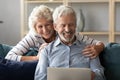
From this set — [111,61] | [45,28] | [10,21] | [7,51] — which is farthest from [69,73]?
[10,21]

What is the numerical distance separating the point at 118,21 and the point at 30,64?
2488 millimetres

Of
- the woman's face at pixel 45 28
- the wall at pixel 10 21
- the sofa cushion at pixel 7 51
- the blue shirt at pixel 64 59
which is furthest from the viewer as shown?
the wall at pixel 10 21

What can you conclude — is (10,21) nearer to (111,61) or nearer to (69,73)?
(111,61)

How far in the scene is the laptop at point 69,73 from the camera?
165 cm

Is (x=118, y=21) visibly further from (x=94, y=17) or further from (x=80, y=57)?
(x=80, y=57)

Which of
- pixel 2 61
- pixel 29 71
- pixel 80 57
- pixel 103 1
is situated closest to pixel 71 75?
pixel 80 57

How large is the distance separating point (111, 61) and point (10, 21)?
8.67 feet

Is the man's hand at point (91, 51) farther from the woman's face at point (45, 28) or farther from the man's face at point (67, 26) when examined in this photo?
the woman's face at point (45, 28)

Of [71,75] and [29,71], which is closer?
[71,75]

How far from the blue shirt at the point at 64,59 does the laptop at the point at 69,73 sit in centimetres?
25

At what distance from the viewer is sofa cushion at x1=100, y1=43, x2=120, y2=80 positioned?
6.66 feet

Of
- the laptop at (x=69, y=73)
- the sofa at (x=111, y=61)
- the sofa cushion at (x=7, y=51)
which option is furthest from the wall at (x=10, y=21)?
the laptop at (x=69, y=73)

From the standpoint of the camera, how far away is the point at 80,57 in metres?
1.99

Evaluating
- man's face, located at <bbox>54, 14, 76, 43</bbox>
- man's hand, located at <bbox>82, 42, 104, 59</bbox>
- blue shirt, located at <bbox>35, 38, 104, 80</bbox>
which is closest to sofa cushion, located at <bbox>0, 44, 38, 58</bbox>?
blue shirt, located at <bbox>35, 38, 104, 80</bbox>
